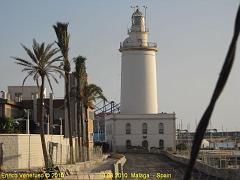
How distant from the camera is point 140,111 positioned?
91.2 metres

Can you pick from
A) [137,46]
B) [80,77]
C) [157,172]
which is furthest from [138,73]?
[157,172]

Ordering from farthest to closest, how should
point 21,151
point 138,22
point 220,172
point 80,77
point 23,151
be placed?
point 138,22, point 80,77, point 23,151, point 21,151, point 220,172

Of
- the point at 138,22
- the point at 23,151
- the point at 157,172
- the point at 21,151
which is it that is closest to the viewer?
the point at 21,151

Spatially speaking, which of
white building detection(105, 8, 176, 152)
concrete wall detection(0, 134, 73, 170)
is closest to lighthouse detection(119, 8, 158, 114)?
white building detection(105, 8, 176, 152)

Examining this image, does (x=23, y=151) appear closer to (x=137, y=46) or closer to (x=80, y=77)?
(x=80, y=77)

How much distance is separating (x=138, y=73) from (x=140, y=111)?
6.42m

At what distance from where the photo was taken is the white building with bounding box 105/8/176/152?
9012cm

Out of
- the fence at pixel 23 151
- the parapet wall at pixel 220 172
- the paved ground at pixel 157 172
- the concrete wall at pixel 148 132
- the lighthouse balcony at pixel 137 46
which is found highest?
the lighthouse balcony at pixel 137 46

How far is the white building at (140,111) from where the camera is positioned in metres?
90.1

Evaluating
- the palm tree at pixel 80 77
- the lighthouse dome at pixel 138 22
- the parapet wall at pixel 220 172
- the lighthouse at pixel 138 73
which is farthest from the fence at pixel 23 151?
the lighthouse dome at pixel 138 22

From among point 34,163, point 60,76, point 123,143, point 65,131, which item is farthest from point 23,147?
point 123,143

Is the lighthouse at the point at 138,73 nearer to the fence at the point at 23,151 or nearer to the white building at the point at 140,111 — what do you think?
the white building at the point at 140,111

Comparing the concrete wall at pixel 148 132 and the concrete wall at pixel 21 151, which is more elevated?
the concrete wall at pixel 148 132

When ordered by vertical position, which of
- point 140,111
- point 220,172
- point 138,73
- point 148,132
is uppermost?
point 138,73
